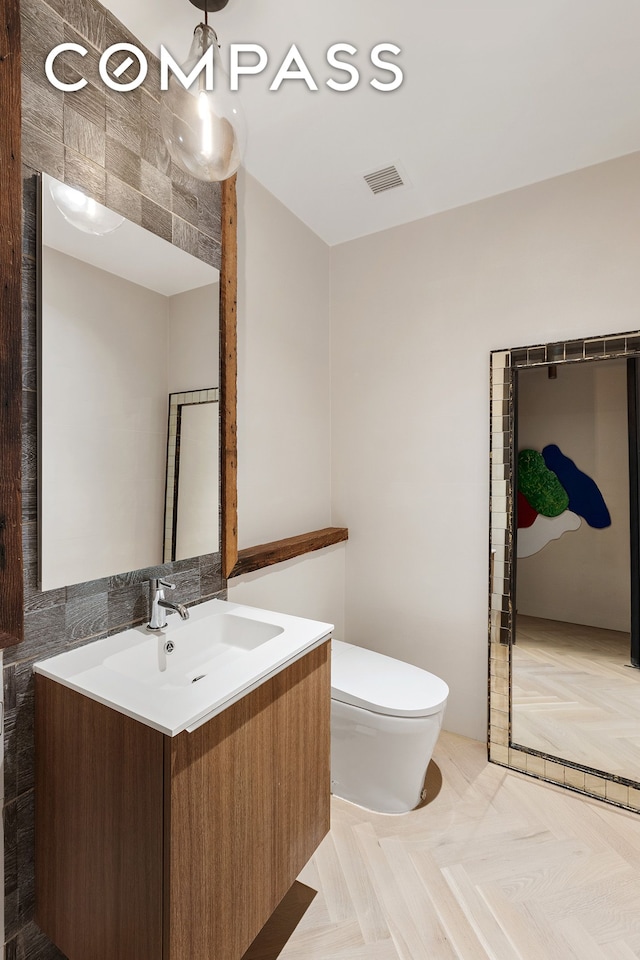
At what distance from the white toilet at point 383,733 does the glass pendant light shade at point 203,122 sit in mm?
1621

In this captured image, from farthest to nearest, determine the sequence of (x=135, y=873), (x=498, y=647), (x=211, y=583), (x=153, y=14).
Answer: (x=498, y=647) < (x=211, y=583) < (x=153, y=14) < (x=135, y=873)

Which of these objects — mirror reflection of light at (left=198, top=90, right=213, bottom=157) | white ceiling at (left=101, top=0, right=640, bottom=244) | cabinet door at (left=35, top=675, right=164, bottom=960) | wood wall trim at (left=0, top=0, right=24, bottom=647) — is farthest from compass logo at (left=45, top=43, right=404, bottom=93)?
cabinet door at (left=35, top=675, right=164, bottom=960)

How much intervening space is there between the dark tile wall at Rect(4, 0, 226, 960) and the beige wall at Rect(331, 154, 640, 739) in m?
1.19

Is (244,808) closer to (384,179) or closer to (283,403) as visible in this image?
(283,403)

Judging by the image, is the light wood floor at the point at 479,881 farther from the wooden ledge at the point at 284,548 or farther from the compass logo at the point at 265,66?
the compass logo at the point at 265,66

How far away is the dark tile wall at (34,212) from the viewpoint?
1085mm

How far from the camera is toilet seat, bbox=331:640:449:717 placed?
5.32 ft

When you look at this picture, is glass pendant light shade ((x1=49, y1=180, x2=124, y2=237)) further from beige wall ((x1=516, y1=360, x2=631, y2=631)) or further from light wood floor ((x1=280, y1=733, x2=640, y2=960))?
light wood floor ((x1=280, y1=733, x2=640, y2=960))

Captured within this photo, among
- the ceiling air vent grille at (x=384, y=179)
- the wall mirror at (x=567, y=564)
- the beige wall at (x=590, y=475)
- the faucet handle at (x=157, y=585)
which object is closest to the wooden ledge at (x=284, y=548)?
the faucet handle at (x=157, y=585)

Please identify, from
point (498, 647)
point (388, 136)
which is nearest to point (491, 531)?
point (498, 647)

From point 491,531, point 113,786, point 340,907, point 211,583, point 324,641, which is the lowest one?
point 340,907

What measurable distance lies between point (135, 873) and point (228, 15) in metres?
2.03

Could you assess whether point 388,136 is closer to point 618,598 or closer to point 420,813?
point 618,598

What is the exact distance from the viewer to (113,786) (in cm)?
95
